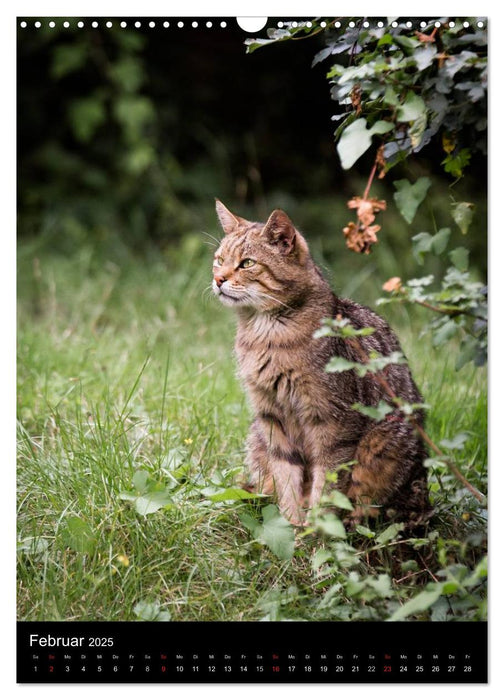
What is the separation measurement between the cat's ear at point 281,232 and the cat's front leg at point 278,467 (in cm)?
62

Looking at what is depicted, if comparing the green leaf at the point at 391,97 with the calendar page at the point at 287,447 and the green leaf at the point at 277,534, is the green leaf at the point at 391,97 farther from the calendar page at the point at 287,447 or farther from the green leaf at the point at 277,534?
the green leaf at the point at 277,534

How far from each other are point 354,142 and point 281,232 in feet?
2.53

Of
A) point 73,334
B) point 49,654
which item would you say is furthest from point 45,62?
point 49,654

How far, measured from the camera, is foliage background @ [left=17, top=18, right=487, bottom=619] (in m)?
2.57

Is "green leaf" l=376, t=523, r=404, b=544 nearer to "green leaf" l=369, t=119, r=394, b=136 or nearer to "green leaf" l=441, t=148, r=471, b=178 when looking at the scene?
"green leaf" l=441, t=148, r=471, b=178

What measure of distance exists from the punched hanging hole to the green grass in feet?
4.08

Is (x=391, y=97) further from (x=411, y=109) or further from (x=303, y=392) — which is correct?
(x=303, y=392)

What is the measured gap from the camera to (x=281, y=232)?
9.66 ft

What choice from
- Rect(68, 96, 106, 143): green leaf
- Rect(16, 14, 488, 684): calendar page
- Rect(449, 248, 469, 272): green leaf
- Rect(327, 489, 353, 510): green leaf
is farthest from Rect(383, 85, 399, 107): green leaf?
Rect(68, 96, 106, 143): green leaf

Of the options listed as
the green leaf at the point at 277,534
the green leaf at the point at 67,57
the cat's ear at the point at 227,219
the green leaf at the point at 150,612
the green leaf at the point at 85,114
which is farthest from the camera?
the green leaf at the point at 85,114

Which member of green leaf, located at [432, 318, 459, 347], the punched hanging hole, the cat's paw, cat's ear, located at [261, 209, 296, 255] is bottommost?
the cat's paw

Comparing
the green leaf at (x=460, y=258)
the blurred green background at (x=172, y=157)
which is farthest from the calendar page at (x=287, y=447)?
the blurred green background at (x=172, y=157)

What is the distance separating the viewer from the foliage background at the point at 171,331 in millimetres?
2570

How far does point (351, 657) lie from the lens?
2268 mm
